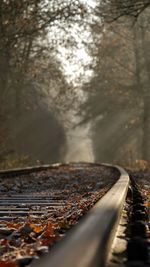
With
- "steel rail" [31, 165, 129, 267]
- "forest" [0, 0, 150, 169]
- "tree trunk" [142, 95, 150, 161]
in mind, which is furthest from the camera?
"tree trunk" [142, 95, 150, 161]

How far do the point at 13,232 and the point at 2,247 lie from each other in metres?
0.67

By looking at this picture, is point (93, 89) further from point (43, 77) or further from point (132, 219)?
point (132, 219)

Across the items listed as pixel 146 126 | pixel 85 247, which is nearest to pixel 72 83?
pixel 146 126

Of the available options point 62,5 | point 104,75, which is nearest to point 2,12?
point 62,5

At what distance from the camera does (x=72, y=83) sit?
111 feet

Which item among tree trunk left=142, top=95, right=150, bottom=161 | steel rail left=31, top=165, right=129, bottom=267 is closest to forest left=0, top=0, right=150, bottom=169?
tree trunk left=142, top=95, right=150, bottom=161

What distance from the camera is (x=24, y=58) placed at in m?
32.5

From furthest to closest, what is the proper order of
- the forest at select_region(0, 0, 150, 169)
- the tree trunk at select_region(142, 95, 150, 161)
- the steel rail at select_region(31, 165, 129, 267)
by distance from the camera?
the tree trunk at select_region(142, 95, 150, 161) < the forest at select_region(0, 0, 150, 169) < the steel rail at select_region(31, 165, 129, 267)

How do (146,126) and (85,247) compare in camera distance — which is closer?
(85,247)

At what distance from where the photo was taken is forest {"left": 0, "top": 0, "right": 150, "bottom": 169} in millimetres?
28016

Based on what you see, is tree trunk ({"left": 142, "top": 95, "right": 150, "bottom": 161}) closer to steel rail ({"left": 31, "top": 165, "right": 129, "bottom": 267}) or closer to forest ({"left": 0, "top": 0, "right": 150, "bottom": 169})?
forest ({"left": 0, "top": 0, "right": 150, "bottom": 169})

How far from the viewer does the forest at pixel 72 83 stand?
28.0m

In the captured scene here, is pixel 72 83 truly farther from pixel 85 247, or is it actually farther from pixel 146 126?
pixel 85 247

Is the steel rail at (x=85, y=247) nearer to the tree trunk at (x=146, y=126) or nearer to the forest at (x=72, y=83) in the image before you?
the forest at (x=72, y=83)
